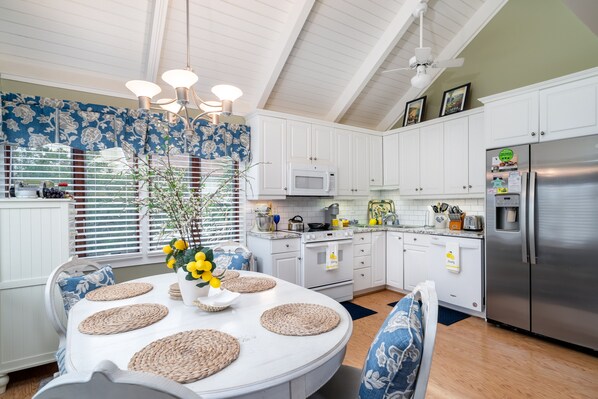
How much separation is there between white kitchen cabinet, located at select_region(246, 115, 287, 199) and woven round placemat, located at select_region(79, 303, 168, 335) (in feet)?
7.51

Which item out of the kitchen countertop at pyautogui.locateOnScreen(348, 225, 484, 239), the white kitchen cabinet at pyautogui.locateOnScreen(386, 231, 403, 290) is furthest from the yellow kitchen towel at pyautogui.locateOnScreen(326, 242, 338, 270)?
the white kitchen cabinet at pyautogui.locateOnScreen(386, 231, 403, 290)

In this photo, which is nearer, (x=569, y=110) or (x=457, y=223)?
(x=569, y=110)

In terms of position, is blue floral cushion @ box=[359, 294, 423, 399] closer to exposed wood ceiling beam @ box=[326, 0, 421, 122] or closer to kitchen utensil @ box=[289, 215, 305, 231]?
kitchen utensil @ box=[289, 215, 305, 231]

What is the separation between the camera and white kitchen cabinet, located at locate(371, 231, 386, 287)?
14.1 ft

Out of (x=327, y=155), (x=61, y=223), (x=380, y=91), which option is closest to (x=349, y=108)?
(x=380, y=91)

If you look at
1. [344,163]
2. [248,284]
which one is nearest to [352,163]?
[344,163]

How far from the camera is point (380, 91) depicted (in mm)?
4508

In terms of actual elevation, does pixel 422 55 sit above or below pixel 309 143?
above

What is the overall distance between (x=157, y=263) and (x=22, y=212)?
1.35 m

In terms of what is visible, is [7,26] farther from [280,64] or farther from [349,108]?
[349,108]

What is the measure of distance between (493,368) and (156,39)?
402cm

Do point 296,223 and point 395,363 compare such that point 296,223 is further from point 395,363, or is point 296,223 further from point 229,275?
point 395,363

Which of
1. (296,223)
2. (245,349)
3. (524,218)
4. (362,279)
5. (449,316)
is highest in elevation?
(524,218)

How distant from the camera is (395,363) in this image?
936mm
